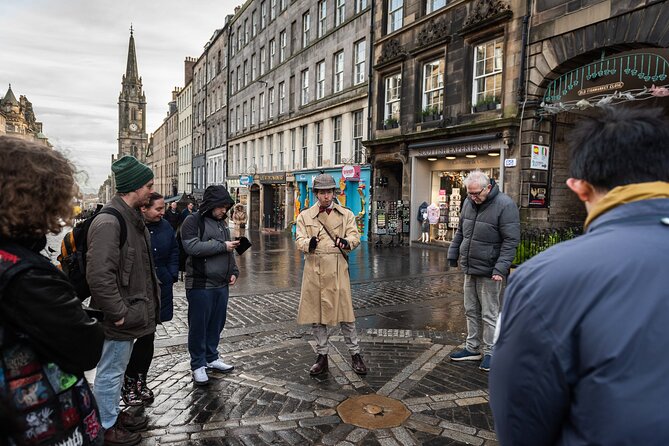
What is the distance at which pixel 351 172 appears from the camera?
21.2m

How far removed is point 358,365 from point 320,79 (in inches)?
909

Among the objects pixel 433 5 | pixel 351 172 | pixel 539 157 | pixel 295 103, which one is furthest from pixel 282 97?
pixel 539 157

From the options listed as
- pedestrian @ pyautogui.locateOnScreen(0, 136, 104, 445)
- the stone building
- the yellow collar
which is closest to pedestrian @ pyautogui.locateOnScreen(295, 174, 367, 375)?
pedestrian @ pyautogui.locateOnScreen(0, 136, 104, 445)

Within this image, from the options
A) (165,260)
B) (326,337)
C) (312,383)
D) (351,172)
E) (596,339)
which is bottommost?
(312,383)

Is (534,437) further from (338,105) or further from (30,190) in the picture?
(338,105)

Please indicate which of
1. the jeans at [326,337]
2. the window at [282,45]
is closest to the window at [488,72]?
the jeans at [326,337]

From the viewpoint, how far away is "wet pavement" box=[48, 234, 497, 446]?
11.4 ft

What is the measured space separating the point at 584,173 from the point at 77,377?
1.97 m

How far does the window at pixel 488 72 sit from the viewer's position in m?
14.6

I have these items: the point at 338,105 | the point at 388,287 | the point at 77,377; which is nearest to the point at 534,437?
the point at 77,377

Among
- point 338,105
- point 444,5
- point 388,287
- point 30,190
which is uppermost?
point 444,5

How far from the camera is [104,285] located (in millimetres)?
3043

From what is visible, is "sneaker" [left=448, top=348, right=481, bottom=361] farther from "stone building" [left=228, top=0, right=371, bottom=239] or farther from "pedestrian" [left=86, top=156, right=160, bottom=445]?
"stone building" [left=228, top=0, right=371, bottom=239]

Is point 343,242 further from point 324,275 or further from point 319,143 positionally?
point 319,143
